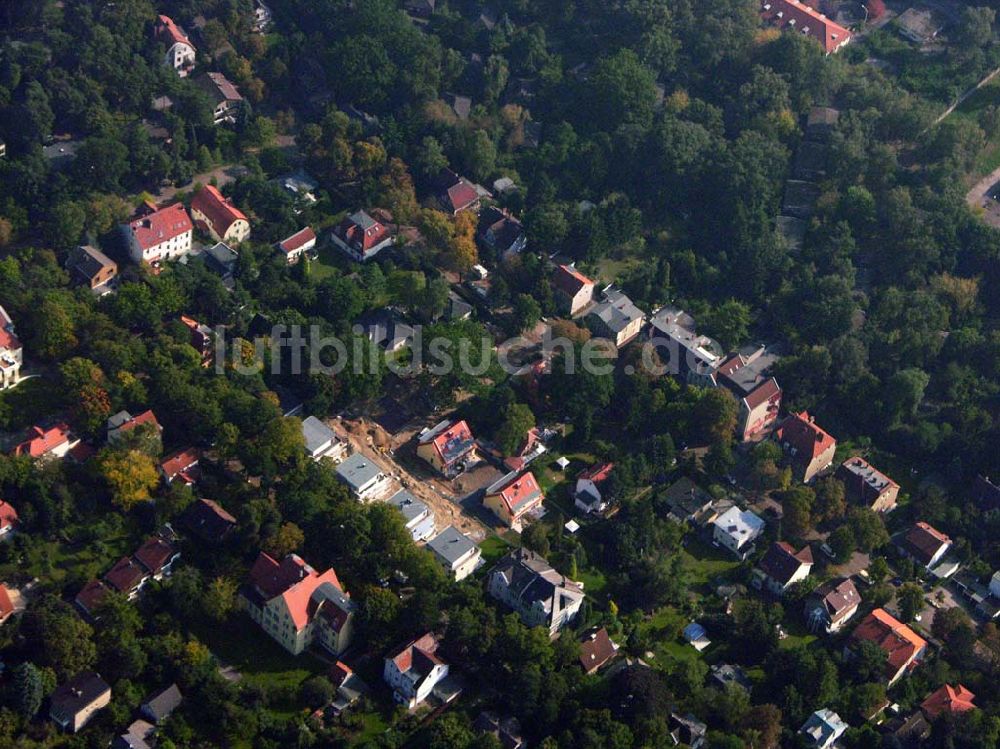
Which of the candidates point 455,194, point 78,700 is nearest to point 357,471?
point 78,700

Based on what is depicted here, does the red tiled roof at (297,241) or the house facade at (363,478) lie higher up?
the red tiled roof at (297,241)

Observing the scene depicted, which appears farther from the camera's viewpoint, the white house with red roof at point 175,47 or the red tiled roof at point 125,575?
the white house with red roof at point 175,47

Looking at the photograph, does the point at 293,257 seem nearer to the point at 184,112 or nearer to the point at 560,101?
the point at 184,112

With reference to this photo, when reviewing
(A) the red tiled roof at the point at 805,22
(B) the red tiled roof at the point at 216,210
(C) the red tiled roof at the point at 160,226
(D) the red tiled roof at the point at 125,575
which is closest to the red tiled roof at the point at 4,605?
(D) the red tiled roof at the point at 125,575

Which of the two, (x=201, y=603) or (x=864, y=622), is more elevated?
(x=864, y=622)

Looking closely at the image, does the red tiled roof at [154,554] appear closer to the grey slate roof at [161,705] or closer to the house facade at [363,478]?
the grey slate roof at [161,705]

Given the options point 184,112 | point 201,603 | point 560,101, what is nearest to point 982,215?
point 560,101

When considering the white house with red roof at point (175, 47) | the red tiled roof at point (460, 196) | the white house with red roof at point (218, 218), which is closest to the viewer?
the white house with red roof at point (218, 218)

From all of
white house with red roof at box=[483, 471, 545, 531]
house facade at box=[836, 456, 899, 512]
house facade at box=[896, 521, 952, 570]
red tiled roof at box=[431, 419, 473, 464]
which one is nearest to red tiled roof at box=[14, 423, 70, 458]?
red tiled roof at box=[431, 419, 473, 464]
